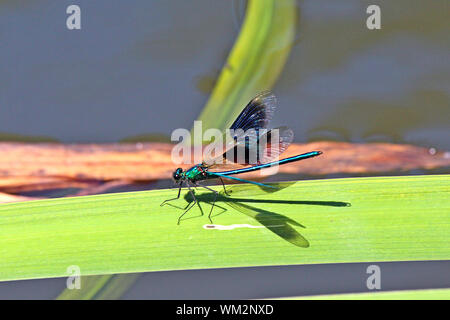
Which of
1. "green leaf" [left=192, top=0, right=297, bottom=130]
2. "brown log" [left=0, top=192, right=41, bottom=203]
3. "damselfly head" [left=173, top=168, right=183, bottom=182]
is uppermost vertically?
"green leaf" [left=192, top=0, right=297, bottom=130]

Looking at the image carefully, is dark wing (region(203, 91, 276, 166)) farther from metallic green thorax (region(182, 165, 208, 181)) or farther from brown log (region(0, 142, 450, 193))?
brown log (region(0, 142, 450, 193))

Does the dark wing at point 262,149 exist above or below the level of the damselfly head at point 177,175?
above

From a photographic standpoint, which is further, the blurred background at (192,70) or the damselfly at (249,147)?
the blurred background at (192,70)

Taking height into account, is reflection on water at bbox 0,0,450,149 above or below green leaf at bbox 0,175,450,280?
above

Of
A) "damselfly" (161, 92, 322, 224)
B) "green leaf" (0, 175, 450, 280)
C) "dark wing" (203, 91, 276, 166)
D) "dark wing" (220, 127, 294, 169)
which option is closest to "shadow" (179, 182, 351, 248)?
"green leaf" (0, 175, 450, 280)

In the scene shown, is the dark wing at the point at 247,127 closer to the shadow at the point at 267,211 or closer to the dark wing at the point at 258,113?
the dark wing at the point at 258,113


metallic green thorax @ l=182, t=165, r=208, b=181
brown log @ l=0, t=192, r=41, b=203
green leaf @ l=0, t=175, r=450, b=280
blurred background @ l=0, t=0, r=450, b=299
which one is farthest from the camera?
blurred background @ l=0, t=0, r=450, b=299

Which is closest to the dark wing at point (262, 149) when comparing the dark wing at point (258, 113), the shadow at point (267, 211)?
the dark wing at point (258, 113)
